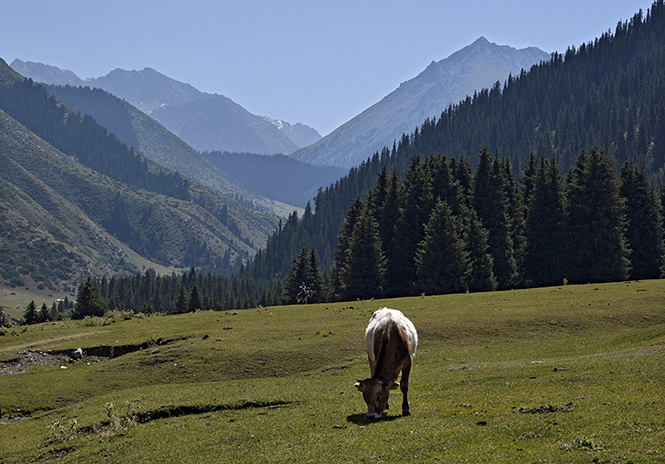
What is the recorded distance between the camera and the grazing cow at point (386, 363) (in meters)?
21.1

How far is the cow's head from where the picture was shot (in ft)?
68.9

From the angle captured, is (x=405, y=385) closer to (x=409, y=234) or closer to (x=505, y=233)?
(x=505, y=233)

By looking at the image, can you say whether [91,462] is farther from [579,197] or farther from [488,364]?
[579,197]

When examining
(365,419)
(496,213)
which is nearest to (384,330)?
(365,419)

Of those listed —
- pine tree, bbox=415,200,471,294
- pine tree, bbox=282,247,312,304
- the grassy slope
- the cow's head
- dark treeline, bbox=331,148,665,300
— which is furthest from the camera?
pine tree, bbox=282,247,312,304

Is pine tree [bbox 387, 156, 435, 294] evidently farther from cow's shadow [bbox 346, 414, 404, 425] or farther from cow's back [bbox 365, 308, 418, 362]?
cow's shadow [bbox 346, 414, 404, 425]

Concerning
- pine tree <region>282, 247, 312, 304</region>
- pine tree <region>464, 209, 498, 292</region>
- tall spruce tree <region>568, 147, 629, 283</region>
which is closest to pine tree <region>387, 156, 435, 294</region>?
pine tree <region>464, 209, 498, 292</region>

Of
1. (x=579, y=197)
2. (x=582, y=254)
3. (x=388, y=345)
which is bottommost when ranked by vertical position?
(x=388, y=345)

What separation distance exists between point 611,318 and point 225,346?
29.1m

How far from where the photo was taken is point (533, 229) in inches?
3374

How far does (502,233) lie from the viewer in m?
85.4

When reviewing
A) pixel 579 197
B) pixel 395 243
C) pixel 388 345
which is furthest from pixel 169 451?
pixel 579 197

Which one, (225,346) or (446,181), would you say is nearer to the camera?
(225,346)

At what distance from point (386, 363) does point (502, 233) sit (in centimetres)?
6803
